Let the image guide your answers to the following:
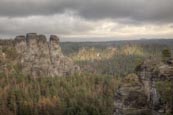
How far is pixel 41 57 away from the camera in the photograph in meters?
182

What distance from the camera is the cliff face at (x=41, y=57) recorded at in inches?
A: 6841

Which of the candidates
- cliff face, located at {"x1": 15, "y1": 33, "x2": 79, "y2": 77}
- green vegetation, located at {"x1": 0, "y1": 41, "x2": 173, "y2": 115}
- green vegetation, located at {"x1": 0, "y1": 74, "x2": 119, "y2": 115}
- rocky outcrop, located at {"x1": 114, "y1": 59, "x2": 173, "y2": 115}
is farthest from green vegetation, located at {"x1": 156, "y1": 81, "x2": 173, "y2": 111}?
cliff face, located at {"x1": 15, "y1": 33, "x2": 79, "y2": 77}

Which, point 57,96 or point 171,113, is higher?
point 171,113

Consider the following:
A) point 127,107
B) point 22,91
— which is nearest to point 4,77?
point 22,91

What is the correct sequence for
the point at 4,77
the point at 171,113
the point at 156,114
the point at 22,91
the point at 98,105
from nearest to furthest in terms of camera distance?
the point at 171,113
the point at 156,114
the point at 98,105
the point at 22,91
the point at 4,77

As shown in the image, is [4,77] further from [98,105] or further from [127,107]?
[127,107]

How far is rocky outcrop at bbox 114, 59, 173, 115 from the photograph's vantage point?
4450cm

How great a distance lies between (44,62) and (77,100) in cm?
6323

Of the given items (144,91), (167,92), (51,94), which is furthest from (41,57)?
(167,92)

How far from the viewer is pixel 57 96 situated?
418 ft

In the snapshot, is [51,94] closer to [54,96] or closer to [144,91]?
[54,96]

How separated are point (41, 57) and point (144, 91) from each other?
5499 inches

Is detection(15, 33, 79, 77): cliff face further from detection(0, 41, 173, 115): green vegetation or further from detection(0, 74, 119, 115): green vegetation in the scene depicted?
detection(0, 74, 119, 115): green vegetation

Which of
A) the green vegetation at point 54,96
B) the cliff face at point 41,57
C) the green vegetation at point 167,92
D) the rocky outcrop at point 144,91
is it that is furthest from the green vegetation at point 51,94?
the green vegetation at point 167,92
